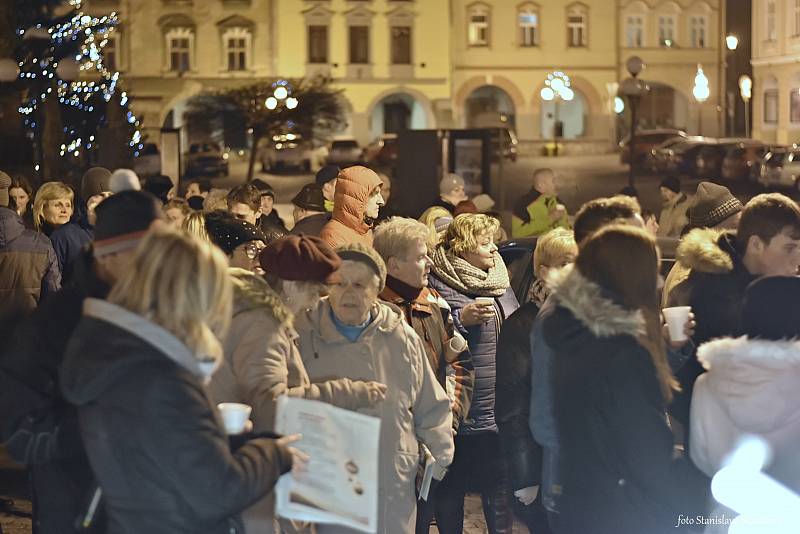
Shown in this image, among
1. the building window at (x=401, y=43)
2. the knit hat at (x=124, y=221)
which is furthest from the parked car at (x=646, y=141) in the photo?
the knit hat at (x=124, y=221)

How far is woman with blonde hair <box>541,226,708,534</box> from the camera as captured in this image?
4.23 m

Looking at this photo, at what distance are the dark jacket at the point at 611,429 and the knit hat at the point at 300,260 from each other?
990mm

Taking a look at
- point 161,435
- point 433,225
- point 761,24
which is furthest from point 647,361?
point 761,24

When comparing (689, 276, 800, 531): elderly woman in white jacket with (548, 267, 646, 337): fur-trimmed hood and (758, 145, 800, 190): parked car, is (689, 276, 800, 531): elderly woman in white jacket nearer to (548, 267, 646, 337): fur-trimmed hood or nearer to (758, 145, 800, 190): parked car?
(548, 267, 646, 337): fur-trimmed hood

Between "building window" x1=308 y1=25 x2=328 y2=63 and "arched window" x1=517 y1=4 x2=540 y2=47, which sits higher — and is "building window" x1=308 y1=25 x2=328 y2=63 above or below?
below

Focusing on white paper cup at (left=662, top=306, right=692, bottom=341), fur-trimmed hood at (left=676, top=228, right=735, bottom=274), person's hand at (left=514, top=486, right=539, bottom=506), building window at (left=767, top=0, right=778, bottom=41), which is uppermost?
building window at (left=767, top=0, right=778, bottom=41)

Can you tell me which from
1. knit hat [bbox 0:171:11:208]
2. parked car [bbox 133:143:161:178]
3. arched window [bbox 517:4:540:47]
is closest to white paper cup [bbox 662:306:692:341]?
knit hat [bbox 0:171:11:208]

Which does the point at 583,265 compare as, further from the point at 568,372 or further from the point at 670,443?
the point at 670,443

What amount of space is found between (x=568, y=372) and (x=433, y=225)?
17.0 ft

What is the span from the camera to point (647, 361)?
427 cm

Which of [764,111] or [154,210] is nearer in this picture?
[154,210]

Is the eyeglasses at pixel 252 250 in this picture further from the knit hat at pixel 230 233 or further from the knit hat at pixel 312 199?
the knit hat at pixel 312 199

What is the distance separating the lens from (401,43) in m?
62.8

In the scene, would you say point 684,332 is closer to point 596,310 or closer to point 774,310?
point 774,310
